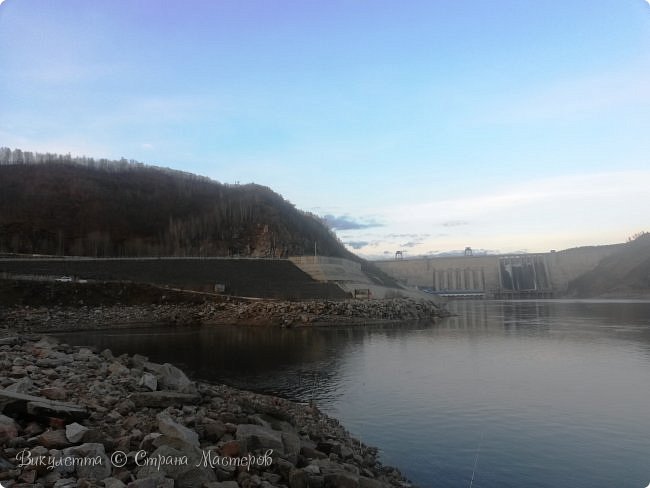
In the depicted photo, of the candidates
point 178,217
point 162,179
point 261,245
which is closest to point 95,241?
point 178,217

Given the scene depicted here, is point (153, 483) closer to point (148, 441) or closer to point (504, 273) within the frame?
point (148, 441)

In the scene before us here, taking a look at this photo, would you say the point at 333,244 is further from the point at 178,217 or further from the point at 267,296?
the point at 267,296

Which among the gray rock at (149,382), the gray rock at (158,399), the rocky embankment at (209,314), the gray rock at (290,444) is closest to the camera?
the gray rock at (290,444)

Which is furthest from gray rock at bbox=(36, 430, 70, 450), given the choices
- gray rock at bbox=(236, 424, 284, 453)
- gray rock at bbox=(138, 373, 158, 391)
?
gray rock at bbox=(138, 373, 158, 391)

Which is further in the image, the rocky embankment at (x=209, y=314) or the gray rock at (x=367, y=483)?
the rocky embankment at (x=209, y=314)

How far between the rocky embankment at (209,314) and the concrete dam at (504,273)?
7576 cm

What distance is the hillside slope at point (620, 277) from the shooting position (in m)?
103

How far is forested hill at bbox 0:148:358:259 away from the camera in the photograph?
82.4 meters

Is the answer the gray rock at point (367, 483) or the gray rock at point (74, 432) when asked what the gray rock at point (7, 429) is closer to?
the gray rock at point (74, 432)

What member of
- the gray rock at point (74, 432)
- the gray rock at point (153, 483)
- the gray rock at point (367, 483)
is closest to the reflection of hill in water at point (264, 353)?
the gray rock at point (367, 483)

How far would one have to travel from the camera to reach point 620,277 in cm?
10875

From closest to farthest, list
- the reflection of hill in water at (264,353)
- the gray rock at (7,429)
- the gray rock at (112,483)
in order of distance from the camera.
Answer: the gray rock at (112,483), the gray rock at (7,429), the reflection of hill in water at (264,353)

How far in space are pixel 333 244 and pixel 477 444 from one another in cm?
9509

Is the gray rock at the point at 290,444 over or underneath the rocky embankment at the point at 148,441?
underneath
